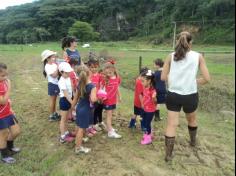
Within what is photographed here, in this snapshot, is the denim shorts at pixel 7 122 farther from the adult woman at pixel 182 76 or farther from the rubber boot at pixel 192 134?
the rubber boot at pixel 192 134

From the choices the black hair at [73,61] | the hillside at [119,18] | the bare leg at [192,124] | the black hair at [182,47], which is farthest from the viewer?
the hillside at [119,18]

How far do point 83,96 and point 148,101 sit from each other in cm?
111

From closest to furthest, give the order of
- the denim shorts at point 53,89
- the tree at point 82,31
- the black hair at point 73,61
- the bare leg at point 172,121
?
the bare leg at point 172,121
the black hair at point 73,61
the denim shorts at point 53,89
the tree at point 82,31

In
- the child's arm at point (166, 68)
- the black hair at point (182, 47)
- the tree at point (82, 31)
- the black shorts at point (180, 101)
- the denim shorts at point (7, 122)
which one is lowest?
the tree at point (82, 31)

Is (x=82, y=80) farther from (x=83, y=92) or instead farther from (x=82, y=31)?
(x=82, y=31)

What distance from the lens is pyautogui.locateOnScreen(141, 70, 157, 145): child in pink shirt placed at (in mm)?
5086

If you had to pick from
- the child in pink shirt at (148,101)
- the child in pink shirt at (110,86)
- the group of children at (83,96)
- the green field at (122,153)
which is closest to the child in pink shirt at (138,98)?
the group of children at (83,96)

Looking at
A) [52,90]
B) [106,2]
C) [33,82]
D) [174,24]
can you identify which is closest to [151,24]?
[174,24]

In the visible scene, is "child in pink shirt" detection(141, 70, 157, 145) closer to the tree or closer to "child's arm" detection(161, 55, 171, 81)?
"child's arm" detection(161, 55, 171, 81)

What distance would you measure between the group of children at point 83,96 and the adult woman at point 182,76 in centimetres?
76

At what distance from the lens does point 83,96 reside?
4.56 metres

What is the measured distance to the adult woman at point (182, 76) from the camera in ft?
13.5

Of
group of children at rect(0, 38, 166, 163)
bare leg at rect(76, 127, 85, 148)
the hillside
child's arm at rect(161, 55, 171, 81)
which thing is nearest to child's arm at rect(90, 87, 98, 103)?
group of children at rect(0, 38, 166, 163)

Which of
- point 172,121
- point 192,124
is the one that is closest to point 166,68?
point 172,121
